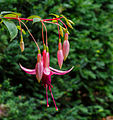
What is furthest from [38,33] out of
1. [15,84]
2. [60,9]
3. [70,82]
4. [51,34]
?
[70,82]

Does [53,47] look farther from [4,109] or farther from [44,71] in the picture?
[44,71]

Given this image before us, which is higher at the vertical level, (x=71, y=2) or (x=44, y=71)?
(x=71, y=2)

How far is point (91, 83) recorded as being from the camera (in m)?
2.27

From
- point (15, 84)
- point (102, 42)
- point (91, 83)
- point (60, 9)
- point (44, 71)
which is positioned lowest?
point (91, 83)

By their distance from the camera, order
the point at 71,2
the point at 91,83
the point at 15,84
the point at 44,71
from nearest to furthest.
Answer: the point at 44,71 < the point at 15,84 < the point at 71,2 < the point at 91,83

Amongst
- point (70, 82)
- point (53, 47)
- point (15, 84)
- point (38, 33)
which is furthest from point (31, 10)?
point (70, 82)

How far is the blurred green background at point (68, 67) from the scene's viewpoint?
1627mm

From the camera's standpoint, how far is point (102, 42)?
2.35m

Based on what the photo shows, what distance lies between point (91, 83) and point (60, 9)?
916mm

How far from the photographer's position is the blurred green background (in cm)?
163

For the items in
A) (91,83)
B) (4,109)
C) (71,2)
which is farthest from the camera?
(91,83)

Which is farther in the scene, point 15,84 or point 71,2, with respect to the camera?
point 71,2

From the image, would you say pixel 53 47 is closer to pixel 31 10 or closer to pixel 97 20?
pixel 31 10

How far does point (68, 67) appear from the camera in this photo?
4.64ft
